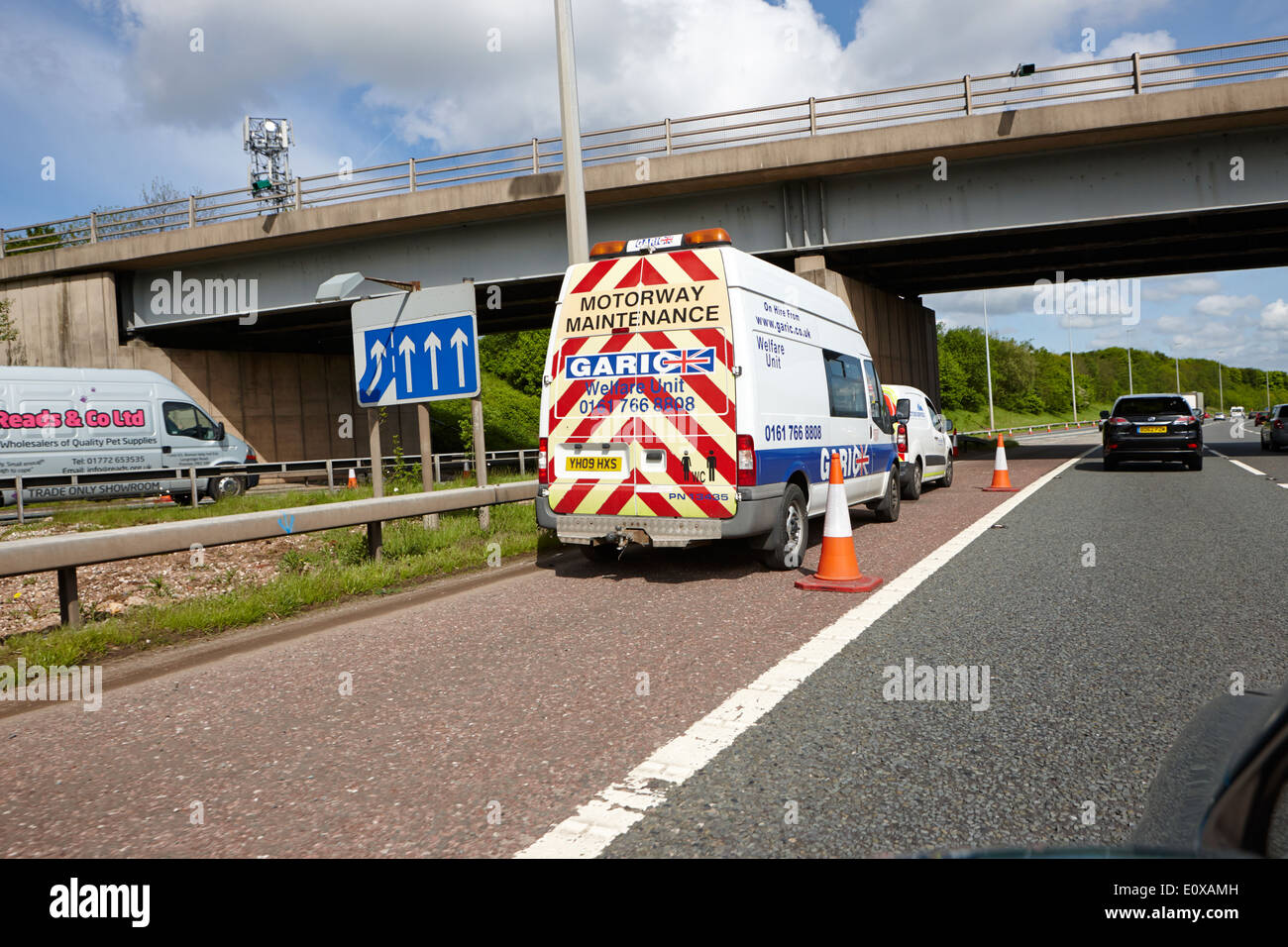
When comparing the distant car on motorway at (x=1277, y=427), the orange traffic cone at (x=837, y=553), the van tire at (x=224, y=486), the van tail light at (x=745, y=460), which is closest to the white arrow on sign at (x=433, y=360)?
the van tail light at (x=745, y=460)

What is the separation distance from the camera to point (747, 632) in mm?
5645

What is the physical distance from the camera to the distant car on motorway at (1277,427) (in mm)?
25875

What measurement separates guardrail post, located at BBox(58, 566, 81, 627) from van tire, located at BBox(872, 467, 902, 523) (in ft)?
28.2

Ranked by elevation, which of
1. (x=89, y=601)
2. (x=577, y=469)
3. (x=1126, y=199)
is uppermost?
(x=1126, y=199)

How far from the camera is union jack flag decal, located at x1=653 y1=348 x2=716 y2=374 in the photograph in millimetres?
7445

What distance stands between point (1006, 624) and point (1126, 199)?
18202 mm

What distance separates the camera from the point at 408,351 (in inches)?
429

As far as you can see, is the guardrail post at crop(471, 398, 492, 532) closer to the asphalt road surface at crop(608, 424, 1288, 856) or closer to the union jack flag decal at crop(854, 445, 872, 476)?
the union jack flag decal at crop(854, 445, 872, 476)

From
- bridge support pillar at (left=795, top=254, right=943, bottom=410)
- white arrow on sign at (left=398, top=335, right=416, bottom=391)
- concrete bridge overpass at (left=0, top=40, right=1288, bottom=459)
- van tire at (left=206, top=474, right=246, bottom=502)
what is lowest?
van tire at (left=206, top=474, right=246, bottom=502)

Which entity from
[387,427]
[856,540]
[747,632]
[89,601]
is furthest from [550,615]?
[387,427]

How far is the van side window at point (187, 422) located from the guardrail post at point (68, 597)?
633 inches

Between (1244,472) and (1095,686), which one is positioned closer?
(1095,686)

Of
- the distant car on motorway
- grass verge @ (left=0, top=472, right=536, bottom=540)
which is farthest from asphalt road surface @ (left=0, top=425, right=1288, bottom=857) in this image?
the distant car on motorway
